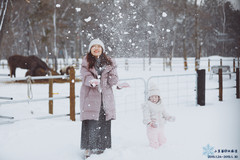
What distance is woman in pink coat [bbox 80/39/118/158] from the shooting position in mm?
2697

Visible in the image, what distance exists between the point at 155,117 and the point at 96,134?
827 millimetres

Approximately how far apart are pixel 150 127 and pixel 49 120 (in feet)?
7.66

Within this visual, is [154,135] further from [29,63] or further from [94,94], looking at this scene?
[29,63]

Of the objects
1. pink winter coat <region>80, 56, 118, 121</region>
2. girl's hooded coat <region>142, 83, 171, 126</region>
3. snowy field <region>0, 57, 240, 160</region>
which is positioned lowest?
snowy field <region>0, 57, 240, 160</region>

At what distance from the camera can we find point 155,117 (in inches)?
121

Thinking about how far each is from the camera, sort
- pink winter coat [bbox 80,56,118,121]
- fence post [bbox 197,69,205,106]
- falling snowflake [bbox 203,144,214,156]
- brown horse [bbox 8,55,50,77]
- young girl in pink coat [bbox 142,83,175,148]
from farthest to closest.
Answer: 1. brown horse [bbox 8,55,50,77]
2. fence post [bbox 197,69,205,106]
3. young girl in pink coat [bbox 142,83,175,148]
4. falling snowflake [bbox 203,144,214,156]
5. pink winter coat [bbox 80,56,118,121]

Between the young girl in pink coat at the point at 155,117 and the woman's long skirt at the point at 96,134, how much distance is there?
0.56 metres

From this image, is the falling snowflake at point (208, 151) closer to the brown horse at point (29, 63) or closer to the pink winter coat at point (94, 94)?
the pink winter coat at point (94, 94)

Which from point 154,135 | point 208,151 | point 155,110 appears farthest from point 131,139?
point 208,151

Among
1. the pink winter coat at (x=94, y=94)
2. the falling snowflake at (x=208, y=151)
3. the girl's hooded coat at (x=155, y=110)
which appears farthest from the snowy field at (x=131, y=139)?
the pink winter coat at (x=94, y=94)

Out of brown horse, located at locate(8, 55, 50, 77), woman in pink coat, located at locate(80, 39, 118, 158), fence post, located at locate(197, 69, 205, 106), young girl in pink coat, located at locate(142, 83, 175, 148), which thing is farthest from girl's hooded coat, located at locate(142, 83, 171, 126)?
brown horse, located at locate(8, 55, 50, 77)

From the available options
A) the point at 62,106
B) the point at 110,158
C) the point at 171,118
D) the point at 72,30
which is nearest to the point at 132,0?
the point at 62,106

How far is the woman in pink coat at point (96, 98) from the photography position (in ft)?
8.85

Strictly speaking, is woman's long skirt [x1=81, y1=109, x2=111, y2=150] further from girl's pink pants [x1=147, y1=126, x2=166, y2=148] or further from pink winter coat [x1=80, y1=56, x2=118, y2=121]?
girl's pink pants [x1=147, y1=126, x2=166, y2=148]
